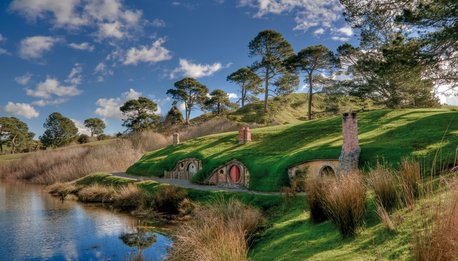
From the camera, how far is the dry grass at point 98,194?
29.0 metres

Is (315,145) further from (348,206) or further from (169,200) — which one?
(348,206)

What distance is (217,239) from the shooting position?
Answer: 27.1 ft

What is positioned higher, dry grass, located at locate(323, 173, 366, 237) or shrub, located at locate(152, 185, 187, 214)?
dry grass, located at locate(323, 173, 366, 237)

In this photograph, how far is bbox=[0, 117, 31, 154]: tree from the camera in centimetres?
8150

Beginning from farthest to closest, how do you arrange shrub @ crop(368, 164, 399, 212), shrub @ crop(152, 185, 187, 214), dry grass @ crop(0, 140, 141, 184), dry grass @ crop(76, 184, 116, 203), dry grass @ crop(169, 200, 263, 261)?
dry grass @ crop(0, 140, 141, 184) < dry grass @ crop(76, 184, 116, 203) < shrub @ crop(152, 185, 187, 214) < shrub @ crop(368, 164, 399, 212) < dry grass @ crop(169, 200, 263, 261)

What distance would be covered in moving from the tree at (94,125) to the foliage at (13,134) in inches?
581

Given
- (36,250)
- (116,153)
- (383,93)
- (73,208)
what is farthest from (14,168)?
(383,93)

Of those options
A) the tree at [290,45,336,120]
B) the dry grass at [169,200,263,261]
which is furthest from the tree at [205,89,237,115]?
the dry grass at [169,200,263,261]

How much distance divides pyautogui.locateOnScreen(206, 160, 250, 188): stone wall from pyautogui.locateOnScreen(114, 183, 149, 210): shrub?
17.8ft

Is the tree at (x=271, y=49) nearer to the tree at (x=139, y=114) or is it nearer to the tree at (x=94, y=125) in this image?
the tree at (x=139, y=114)

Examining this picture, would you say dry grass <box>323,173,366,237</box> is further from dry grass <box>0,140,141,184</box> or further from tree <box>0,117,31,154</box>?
tree <box>0,117,31,154</box>

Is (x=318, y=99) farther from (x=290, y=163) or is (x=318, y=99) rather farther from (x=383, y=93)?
(x=290, y=163)

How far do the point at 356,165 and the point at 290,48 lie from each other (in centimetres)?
3443

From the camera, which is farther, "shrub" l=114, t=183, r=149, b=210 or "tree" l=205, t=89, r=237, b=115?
"tree" l=205, t=89, r=237, b=115
